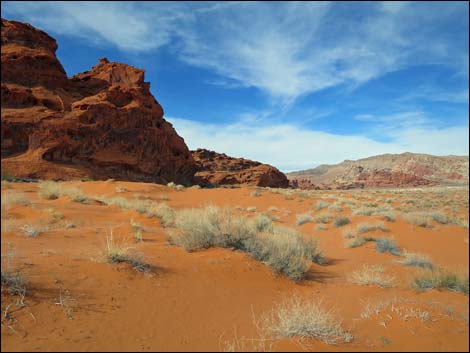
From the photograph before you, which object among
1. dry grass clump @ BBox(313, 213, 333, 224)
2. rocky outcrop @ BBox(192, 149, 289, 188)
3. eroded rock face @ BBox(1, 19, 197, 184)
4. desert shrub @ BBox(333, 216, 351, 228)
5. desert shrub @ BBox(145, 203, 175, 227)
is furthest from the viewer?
rocky outcrop @ BBox(192, 149, 289, 188)

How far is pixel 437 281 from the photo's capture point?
4910mm

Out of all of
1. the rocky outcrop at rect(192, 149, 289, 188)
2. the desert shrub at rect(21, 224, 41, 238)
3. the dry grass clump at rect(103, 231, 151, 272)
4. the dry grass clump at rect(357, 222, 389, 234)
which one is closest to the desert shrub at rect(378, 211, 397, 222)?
the dry grass clump at rect(357, 222, 389, 234)

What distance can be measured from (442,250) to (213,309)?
5774 mm

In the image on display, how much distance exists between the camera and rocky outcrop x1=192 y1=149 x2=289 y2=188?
57.1 metres

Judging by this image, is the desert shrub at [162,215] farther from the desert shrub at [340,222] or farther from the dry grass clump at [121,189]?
the dry grass clump at [121,189]

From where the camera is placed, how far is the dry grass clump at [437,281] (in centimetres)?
468

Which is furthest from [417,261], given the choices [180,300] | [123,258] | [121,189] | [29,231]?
[121,189]

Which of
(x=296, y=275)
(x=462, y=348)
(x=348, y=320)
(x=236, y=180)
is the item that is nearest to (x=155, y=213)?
(x=296, y=275)

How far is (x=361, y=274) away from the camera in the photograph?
21.0 feet

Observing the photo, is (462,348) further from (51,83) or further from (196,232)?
(51,83)

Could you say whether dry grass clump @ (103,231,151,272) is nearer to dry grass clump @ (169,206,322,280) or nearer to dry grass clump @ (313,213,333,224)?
dry grass clump @ (169,206,322,280)

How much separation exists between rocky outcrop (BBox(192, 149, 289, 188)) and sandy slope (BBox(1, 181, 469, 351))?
44070mm

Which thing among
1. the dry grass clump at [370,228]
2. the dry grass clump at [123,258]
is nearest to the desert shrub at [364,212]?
the dry grass clump at [370,228]

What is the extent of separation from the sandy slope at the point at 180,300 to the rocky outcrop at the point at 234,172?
44070 mm
